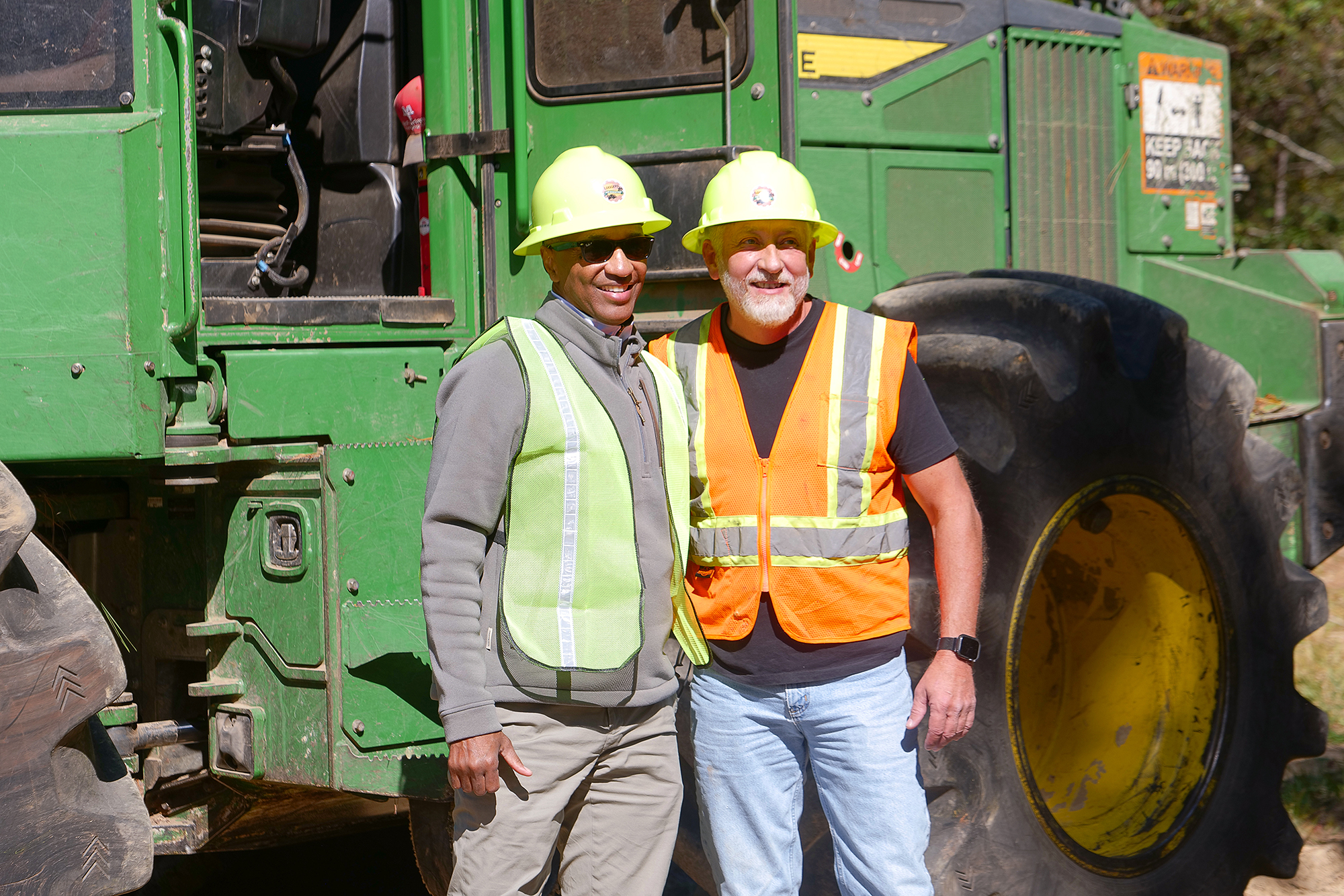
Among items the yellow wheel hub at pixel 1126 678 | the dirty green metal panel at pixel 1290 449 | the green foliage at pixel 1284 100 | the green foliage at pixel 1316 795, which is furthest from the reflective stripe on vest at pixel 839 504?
the green foliage at pixel 1284 100

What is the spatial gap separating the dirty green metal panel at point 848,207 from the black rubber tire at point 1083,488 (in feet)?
1.46

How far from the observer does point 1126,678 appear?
4.07m

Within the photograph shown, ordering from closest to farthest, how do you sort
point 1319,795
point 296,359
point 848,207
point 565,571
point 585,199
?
point 565,571 → point 585,199 → point 296,359 → point 848,207 → point 1319,795

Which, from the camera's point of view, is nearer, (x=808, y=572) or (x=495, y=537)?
(x=495, y=537)

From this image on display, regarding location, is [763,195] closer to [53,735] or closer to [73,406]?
[73,406]

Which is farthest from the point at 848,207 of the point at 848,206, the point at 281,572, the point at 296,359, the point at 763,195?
the point at 281,572

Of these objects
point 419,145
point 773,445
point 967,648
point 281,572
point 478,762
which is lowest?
point 478,762

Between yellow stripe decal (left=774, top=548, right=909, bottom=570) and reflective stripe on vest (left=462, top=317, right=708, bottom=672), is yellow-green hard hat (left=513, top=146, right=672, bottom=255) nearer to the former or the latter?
reflective stripe on vest (left=462, top=317, right=708, bottom=672)

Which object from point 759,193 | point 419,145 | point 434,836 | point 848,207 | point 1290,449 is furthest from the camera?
point 1290,449

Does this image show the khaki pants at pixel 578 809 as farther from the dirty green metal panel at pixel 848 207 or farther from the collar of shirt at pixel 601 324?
the dirty green metal panel at pixel 848 207

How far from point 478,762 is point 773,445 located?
2.81 ft

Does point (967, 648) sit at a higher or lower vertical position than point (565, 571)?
lower

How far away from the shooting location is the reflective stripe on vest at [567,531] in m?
2.54

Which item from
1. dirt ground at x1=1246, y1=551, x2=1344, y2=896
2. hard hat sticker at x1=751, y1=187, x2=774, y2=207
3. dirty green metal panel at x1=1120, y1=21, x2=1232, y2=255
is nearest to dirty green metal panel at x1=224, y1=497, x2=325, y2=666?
hard hat sticker at x1=751, y1=187, x2=774, y2=207
